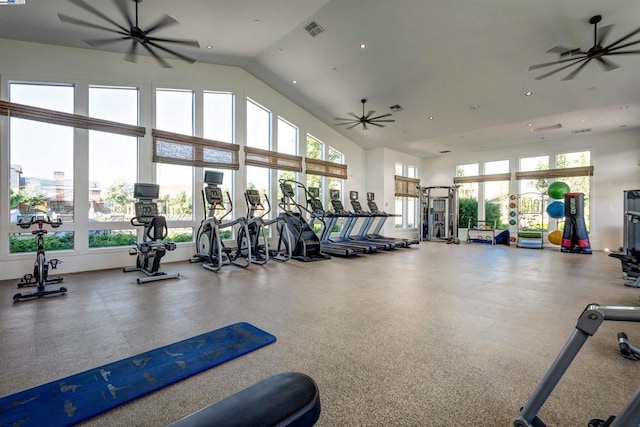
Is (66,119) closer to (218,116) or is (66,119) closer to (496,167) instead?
(218,116)

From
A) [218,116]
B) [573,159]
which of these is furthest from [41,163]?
[573,159]

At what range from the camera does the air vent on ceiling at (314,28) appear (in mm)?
6029

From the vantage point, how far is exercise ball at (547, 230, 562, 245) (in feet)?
31.8

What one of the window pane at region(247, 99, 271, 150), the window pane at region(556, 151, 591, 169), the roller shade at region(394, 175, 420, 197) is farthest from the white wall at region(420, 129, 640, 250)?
the window pane at region(247, 99, 271, 150)

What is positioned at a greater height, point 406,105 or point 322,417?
point 406,105

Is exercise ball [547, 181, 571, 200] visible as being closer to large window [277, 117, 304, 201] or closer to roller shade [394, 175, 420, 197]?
roller shade [394, 175, 420, 197]

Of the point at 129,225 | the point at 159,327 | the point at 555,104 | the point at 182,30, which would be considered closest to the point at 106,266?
the point at 129,225

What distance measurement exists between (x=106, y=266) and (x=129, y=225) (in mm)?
923

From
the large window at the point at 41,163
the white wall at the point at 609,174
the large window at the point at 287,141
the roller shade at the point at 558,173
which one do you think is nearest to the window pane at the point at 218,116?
the large window at the point at 287,141

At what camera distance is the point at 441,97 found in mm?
7883

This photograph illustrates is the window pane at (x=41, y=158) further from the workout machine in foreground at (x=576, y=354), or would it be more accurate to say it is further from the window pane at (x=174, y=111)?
the workout machine in foreground at (x=576, y=354)

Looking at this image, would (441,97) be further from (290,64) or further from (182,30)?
(182,30)

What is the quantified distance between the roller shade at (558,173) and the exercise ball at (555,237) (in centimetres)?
213

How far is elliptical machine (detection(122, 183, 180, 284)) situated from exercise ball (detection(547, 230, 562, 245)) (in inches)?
447
